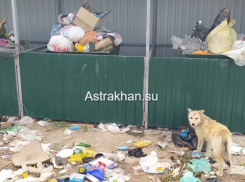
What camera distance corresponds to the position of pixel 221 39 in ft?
20.4

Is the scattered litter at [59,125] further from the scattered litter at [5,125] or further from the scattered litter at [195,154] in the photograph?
the scattered litter at [195,154]

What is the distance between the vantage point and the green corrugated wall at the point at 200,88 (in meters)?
6.03

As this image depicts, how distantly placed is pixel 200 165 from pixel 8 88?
462cm

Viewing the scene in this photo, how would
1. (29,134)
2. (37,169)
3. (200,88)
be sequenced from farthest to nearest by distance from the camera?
(29,134), (200,88), (37,169)

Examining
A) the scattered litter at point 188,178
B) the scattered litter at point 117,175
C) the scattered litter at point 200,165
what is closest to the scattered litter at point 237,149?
the scattered litter at point 200,165

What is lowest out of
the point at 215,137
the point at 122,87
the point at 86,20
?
the point at 215,137

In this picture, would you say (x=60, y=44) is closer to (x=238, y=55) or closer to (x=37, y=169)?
(x=37, y=169)

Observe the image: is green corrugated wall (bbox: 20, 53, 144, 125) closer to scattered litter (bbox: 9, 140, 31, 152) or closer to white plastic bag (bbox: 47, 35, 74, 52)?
white plastic bag (bbox: 47, 35, 74, 52)

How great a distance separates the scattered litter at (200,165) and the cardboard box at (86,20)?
11.9 feet

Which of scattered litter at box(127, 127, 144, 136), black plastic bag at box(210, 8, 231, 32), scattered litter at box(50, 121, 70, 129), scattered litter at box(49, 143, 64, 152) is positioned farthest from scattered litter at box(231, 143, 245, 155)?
scattered litter at box(50, 121, 70, 129)

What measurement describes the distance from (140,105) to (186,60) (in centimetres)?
138

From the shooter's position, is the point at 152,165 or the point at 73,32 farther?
the point at 73,32

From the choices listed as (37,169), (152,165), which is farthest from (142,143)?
(37,169)

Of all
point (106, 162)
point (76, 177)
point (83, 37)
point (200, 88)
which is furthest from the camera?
point (83, 37)
